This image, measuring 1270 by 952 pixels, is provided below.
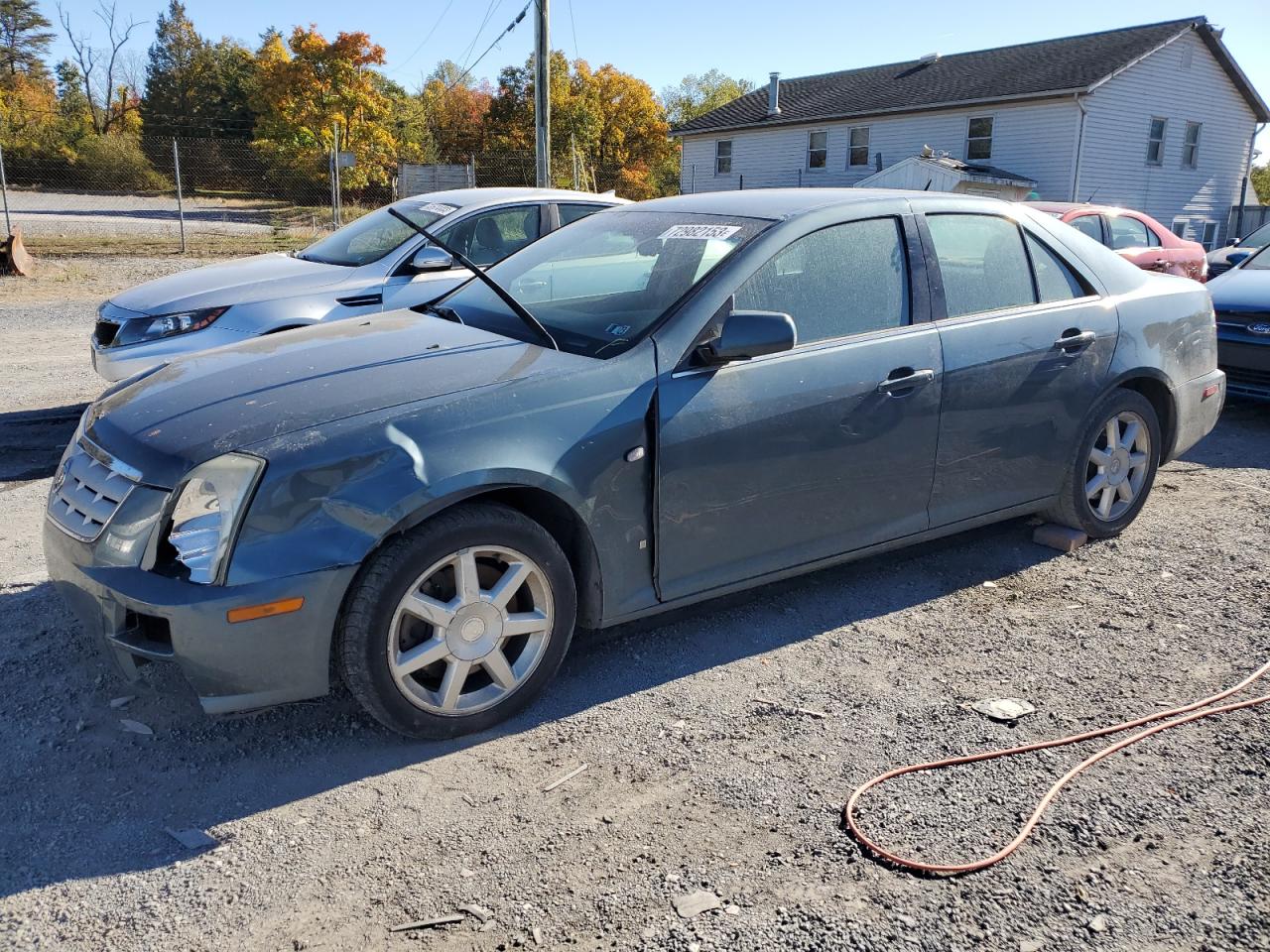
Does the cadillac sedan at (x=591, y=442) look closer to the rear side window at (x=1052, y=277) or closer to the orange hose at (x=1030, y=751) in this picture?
the rear side window at (x=1052, y=277)

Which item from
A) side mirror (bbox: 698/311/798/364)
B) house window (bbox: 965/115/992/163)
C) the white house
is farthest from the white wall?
side mirror (bbox: 698/311/798/364)

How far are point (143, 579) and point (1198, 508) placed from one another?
5412 mm

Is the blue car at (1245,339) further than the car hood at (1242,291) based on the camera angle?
No

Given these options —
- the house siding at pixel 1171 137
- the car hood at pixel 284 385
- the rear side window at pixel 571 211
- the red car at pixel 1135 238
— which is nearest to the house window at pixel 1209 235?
the house siding at pixel 1171 137

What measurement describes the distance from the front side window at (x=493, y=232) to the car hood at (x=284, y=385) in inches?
137

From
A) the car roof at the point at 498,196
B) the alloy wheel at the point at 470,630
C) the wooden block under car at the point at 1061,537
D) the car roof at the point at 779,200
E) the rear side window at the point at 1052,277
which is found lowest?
the wooden block under car at the point at 1061,537

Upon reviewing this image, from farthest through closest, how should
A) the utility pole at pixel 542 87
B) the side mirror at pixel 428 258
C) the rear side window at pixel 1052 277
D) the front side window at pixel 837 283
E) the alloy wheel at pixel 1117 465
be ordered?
1. the utility pole at pixel 542 87
2. the side mirror at pixel 428 258
3. the alloy wheel at pixel 1117 465
4. the rear side window at pixel 1052 277
5. the front side window at pixel 837 283

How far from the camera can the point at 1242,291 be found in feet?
27.4

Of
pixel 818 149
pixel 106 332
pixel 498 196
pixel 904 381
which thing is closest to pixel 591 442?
pixel 904 381

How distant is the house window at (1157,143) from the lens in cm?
2944

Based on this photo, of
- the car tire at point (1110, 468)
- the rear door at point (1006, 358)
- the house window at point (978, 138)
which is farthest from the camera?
the house window at point (978, 138)

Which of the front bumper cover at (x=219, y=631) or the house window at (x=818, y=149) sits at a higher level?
the house window at (x=818, y=149)

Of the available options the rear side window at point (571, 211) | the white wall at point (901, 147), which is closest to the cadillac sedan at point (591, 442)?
the rear side window at point (571, 211)

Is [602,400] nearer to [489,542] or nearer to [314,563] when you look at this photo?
[489,542]
